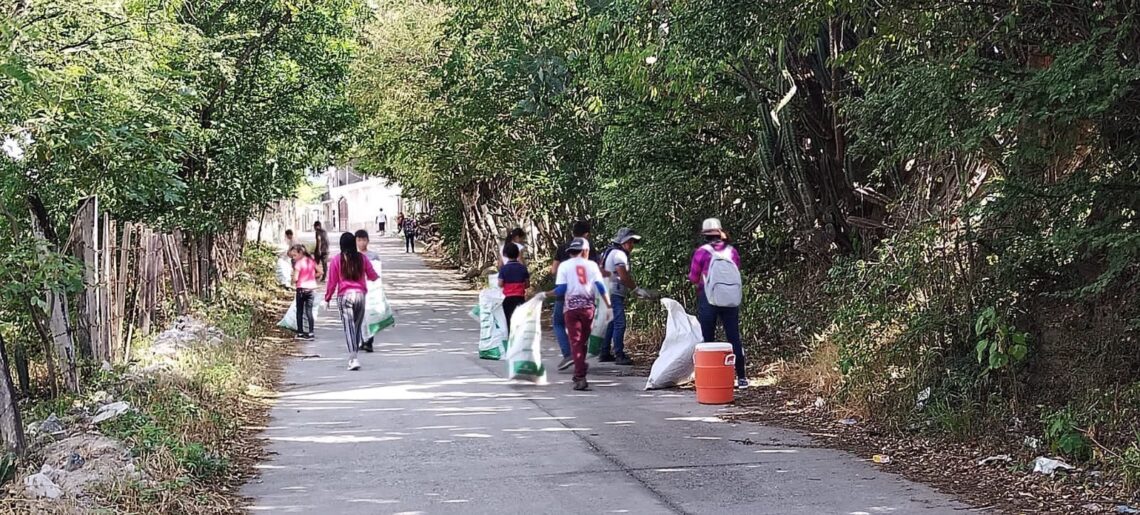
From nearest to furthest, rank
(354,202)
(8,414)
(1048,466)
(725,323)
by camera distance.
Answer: (1048,466) → (8,414) → (725,323) → (354,202)

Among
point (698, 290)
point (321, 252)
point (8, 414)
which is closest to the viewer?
point (8, 414)

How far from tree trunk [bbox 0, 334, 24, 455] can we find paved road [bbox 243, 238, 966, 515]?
66.9 inches

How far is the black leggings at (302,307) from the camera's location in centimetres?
1839

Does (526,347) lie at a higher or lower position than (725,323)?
lower

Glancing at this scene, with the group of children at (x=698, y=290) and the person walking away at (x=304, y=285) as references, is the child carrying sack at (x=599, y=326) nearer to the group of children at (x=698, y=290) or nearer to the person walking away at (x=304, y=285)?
the group of children at (x=698, y=290)

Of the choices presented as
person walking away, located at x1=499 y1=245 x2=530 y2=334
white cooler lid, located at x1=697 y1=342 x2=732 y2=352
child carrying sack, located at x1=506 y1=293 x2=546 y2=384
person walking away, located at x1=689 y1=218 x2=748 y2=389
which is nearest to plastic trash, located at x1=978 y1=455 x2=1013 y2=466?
white cooler lid, located at x1=697 y1=342 x2=732 y2=352

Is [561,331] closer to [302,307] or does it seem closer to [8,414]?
[302,307]

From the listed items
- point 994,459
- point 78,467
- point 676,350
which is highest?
point 676,350

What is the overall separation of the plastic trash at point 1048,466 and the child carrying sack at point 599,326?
6.06 meters

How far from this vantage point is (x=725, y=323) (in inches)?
459

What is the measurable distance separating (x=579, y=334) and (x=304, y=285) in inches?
298

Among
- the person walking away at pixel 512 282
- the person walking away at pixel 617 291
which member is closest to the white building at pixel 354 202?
the person walking away at pixel 512 282

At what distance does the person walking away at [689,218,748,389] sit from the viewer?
11.5 metres

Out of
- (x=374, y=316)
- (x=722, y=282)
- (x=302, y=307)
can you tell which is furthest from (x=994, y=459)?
(x=302, y=307)
